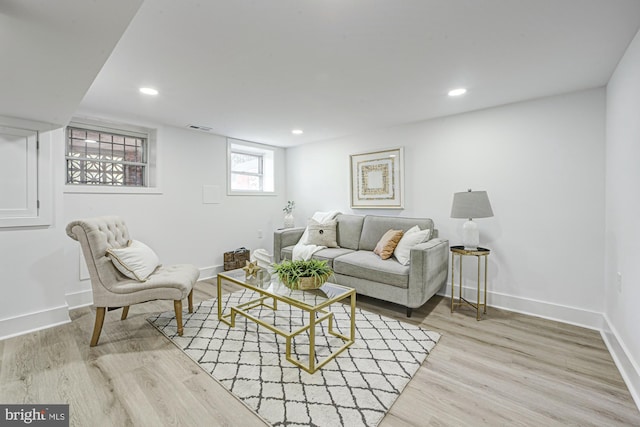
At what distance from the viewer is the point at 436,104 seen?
2.97m

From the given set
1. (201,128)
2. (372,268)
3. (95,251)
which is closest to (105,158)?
(201,128)

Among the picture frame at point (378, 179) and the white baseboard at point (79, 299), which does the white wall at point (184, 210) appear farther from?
the picture frame at point (378, 179)

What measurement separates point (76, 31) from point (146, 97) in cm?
168

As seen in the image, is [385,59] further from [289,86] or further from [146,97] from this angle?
[146,97]

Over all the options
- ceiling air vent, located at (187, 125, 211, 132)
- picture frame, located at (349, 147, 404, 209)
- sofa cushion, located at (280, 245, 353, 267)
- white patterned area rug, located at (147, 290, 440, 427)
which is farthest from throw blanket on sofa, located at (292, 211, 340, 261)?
ceiling air vent, located at (187, 125, 211, 132)

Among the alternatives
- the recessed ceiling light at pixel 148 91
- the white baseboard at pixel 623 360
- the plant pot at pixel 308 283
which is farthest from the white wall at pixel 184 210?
the white baseboard at pixel 623 360

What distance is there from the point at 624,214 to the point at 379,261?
1.93 metres

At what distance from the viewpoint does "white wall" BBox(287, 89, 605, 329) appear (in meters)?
2.59

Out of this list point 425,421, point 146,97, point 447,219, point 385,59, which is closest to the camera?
point 425,421

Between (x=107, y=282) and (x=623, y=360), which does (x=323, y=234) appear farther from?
(x=623, y=360)

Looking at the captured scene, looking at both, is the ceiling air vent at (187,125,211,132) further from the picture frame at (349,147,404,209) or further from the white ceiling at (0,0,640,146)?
the picture frame at (349,147,404,209)

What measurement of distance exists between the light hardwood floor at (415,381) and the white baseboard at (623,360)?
45 mm

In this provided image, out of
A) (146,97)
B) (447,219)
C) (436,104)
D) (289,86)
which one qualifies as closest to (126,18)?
(289,86)

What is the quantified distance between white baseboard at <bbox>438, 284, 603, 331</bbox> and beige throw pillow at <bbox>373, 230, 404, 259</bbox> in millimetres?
958
